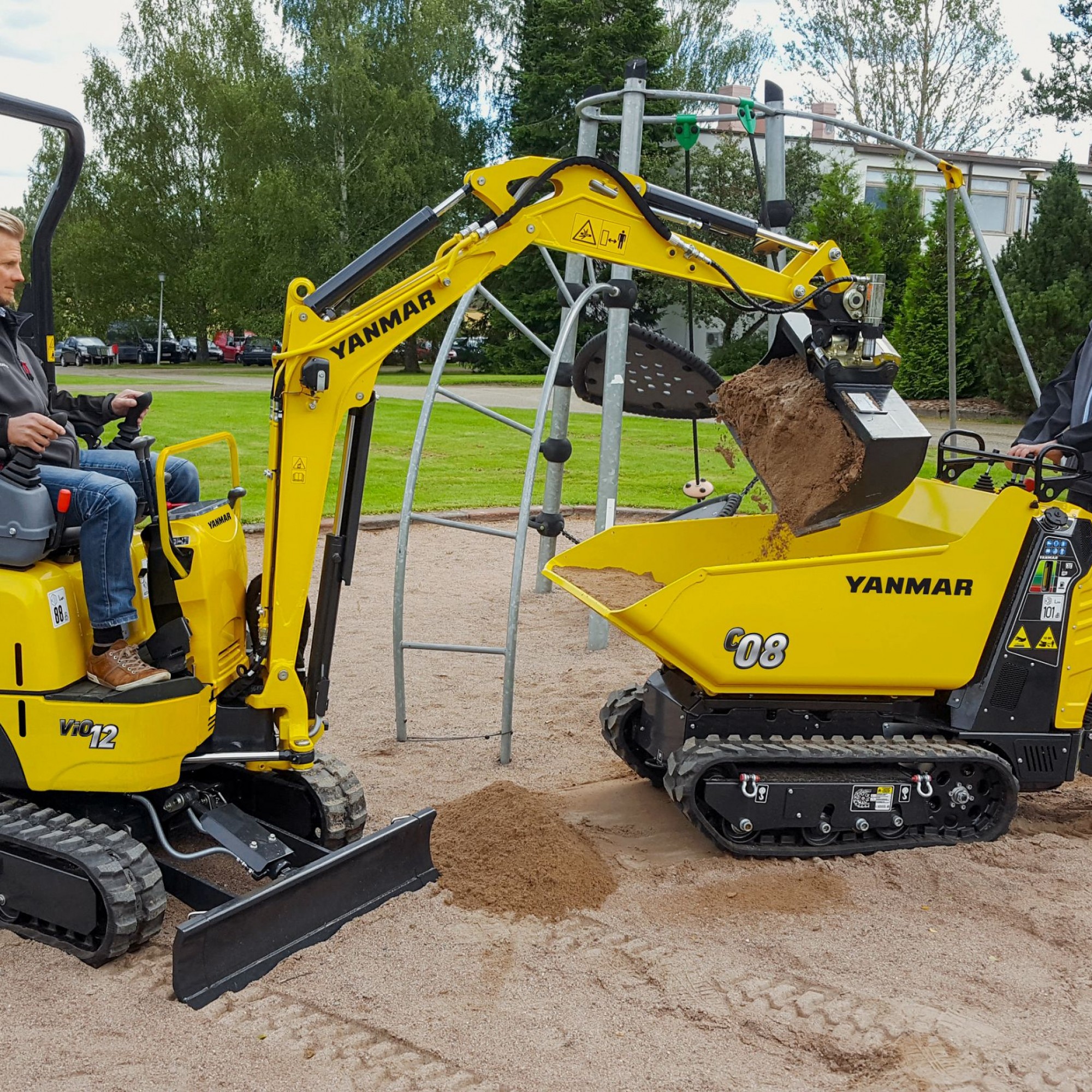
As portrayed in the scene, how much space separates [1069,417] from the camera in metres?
5.66

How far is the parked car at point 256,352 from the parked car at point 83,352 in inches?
183

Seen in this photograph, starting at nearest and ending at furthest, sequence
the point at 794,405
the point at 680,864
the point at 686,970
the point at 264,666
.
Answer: the point at 686,970, the point at 264,666, the point at 680,864, the point at 794,405

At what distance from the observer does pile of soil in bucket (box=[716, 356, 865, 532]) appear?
4.86 meters

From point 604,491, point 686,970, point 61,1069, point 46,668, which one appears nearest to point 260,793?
point 46,668

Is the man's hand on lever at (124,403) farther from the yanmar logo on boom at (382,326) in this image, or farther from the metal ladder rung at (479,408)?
the metal ladder rung at (479,408)

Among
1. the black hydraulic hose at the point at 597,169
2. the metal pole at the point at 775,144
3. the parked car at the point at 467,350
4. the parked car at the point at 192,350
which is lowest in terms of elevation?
the parked car at the point at 192,350

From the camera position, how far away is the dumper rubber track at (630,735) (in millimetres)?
5273

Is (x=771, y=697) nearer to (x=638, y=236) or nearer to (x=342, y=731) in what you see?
(x=638, y=236)

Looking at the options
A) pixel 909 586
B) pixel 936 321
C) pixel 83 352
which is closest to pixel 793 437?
pixel 909 586

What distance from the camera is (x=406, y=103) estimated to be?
36.1m

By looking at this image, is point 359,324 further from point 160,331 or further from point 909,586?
point 160,331

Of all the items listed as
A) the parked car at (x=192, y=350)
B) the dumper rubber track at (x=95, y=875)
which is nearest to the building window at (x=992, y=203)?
the parked car at (x=192, y=350)

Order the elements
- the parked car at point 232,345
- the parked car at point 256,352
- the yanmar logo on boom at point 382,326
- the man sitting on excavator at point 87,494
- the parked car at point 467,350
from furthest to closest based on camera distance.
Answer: the parked car at point 232,345 → the parked car at point 256,352 → the parked car at point 467,350 → the yanmar logo on boom at point 382,326 → the man sitting on excavator at point 87,494

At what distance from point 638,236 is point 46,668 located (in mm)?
2684
